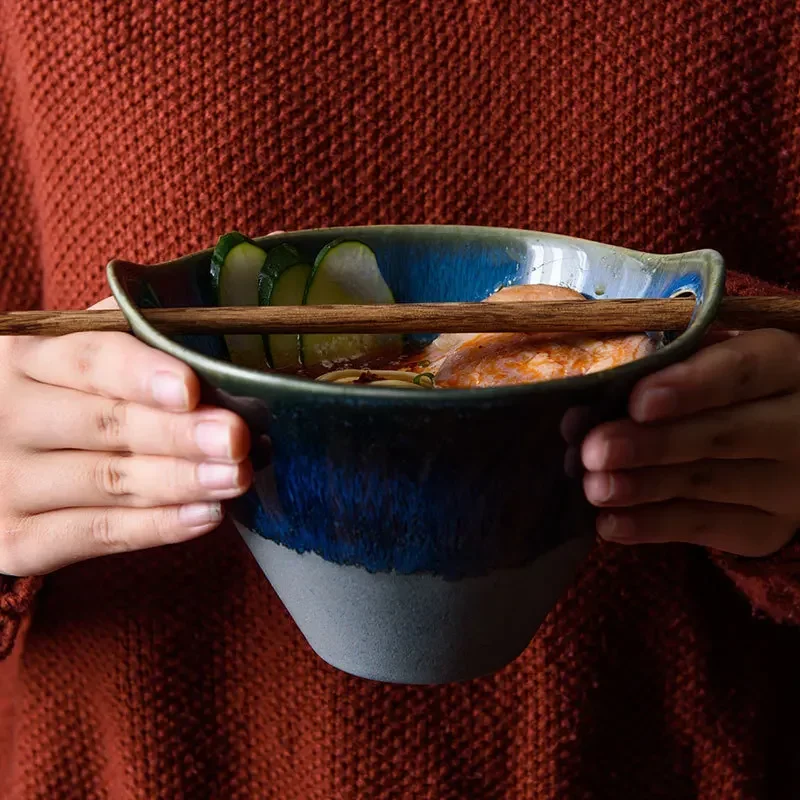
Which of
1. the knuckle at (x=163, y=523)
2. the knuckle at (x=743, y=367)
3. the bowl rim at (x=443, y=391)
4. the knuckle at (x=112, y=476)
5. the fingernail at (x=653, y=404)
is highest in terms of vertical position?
the bowl rim at (x=443, y=391)

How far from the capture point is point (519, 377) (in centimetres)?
48

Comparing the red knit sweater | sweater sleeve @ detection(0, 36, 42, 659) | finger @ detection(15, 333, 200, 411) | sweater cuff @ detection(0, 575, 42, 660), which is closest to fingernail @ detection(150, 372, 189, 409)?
finger @ detection(15, 333, 200, 411)

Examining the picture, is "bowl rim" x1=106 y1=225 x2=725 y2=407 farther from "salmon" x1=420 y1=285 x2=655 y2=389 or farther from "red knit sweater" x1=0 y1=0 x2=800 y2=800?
"red knit sweater" x1=0 y1=0 x2=800 y2=800

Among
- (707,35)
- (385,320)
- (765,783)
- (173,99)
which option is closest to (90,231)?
(173,99)

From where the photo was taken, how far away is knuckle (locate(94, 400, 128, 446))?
1.57ft

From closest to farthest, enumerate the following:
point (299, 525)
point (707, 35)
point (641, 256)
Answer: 1. point (299, 525)
2. point (641, 256)
3. point (707, 35)

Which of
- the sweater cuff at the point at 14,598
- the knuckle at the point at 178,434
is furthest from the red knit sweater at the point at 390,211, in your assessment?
the knuckle at the point at 178,434

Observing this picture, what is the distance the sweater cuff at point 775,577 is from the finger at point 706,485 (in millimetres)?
88

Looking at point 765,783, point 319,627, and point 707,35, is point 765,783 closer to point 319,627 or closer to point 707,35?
point 319,627

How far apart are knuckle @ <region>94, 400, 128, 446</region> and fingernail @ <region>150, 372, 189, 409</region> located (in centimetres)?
9

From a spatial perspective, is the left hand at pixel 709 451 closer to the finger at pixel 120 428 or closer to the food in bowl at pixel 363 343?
the food in bowl at pixel 363 343

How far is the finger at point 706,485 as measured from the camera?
0.41 m

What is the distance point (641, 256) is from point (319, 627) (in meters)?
0.31

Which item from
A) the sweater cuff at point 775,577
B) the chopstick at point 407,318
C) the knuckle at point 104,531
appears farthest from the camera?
the sweater cuff at point 775,577
